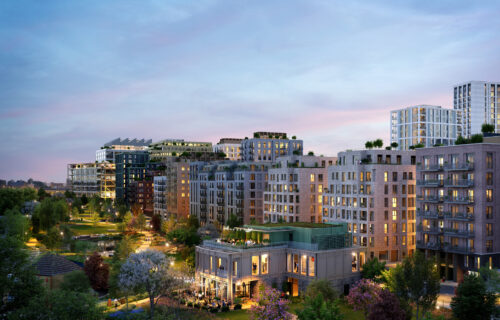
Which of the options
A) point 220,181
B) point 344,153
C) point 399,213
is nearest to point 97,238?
point 220,181

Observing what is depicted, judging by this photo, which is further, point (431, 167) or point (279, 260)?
point (431, 167)

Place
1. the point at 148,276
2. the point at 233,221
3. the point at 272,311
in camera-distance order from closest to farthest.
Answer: the point at 272,311 < the point at 148,276 < the point at 233,221

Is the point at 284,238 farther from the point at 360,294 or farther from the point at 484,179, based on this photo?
the point at 484,179

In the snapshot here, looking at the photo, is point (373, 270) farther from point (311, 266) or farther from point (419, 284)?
point (419, 284)

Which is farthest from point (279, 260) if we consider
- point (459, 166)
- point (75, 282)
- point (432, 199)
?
point (459, 166)

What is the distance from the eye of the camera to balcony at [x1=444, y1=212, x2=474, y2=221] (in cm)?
8950

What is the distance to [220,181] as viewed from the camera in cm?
16575

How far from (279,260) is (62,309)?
5255cm

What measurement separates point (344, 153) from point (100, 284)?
65.3m

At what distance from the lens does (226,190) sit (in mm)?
161875

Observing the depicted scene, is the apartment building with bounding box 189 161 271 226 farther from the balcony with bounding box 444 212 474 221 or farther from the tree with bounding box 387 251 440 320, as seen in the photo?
the tree with bounding box 387 251 440 320

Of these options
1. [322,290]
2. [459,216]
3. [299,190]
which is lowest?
[322,290]

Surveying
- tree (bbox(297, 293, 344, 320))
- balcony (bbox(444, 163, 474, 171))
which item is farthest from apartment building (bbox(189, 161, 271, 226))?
tree (bbox(297, 293, 344, 320))

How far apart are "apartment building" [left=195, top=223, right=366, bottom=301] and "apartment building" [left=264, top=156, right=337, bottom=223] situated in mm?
39259
